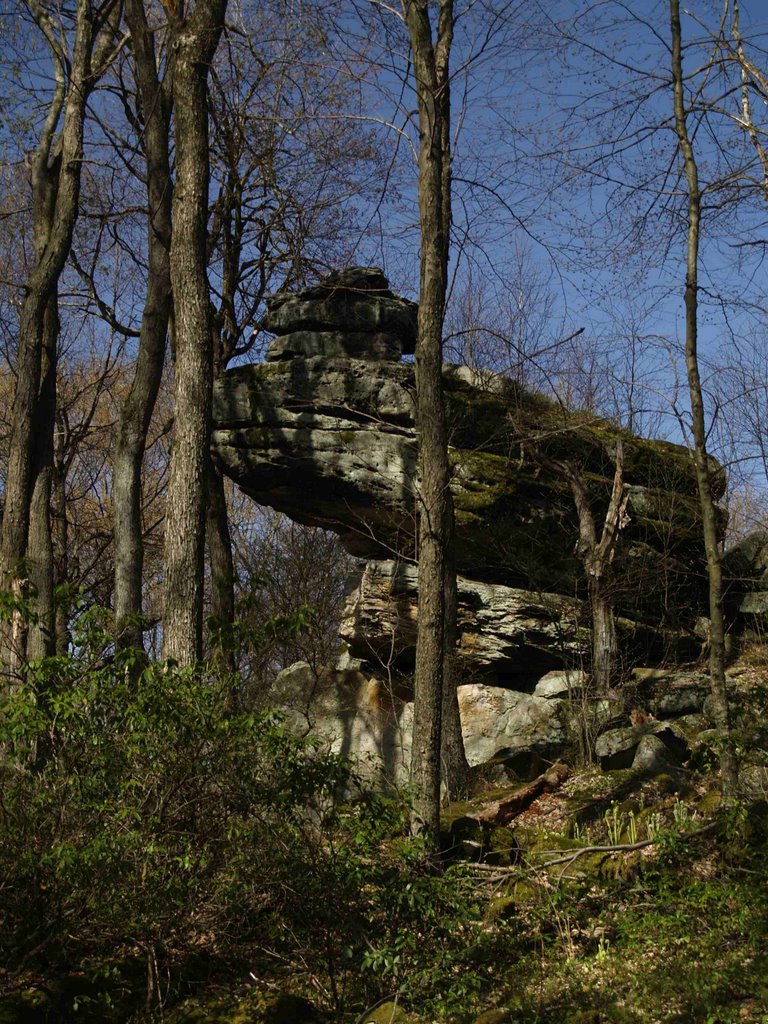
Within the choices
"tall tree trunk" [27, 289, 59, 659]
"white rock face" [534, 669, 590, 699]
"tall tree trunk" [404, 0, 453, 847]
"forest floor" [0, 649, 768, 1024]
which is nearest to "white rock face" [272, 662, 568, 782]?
"white rock face" [534, 669, 590, 699]

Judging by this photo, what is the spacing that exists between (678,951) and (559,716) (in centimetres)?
572

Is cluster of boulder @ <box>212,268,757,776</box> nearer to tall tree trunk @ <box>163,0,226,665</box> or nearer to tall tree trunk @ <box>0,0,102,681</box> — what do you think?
tall tree trunk @ <box>0,0,102,681</box>

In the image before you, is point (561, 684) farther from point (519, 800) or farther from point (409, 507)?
point (519, 800)

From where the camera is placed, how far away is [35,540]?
38.9ft

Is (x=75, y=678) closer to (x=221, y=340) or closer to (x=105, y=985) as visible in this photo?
(x=105, y=985)

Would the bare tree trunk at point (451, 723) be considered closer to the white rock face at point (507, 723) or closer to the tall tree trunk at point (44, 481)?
the white rock face at point (507, 723)

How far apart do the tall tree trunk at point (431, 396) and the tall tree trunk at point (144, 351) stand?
415 centimetres

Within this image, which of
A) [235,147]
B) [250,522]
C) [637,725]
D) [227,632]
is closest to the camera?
[227,632]

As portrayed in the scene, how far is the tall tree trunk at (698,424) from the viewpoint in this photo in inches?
315

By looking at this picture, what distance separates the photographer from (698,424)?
867 centimetres

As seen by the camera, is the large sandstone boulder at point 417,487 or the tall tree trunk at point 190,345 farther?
the large sandstone boulder at point 417,487

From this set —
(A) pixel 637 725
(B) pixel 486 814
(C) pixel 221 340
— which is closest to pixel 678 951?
(B) pixel 486 814

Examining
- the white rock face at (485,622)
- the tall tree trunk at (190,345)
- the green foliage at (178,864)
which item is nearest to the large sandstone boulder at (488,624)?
the white rock face at (485,622)

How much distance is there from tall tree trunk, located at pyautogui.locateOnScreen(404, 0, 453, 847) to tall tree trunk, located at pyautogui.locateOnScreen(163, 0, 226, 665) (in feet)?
6.96
